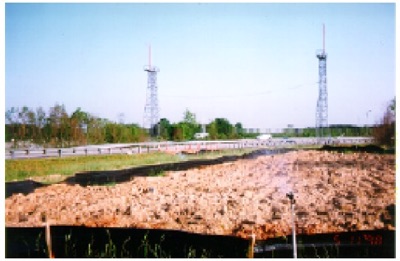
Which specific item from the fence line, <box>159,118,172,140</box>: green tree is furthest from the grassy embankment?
<box>159,118,172,140</box>: green tree

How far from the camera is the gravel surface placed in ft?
9.51

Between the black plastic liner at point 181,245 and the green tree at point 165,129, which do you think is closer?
the black plastic liner at point 181,245

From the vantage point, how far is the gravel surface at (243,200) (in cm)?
290

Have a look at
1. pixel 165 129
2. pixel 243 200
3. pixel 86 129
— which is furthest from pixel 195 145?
pixel 86 129

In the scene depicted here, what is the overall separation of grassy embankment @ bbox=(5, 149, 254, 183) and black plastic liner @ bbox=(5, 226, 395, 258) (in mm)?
585

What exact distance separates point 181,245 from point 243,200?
3.20 feet

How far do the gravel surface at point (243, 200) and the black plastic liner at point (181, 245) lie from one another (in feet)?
0.49

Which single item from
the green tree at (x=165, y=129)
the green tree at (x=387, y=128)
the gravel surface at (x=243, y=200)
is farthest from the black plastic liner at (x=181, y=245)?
the green tree at (x=165, y=129)

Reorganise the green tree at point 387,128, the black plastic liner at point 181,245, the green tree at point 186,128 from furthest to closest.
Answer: the green tree at point 186,128 → the green tree at point 387,128 → the black plastic liner at point 181,245

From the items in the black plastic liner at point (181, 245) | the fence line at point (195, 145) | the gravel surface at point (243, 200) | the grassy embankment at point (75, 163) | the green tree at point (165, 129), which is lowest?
the black plastic liner at point (181, 245)

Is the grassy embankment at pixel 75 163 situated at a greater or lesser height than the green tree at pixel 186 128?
lesser

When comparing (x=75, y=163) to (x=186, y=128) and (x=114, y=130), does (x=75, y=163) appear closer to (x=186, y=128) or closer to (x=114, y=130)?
(x=114, y=130)

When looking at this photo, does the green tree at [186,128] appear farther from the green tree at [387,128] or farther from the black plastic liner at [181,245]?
the green tree at [387,128]

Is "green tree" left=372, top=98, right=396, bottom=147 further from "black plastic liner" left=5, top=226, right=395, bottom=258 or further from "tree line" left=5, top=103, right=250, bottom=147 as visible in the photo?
"tree line" left=5, top=103, right=250, bottom=147
